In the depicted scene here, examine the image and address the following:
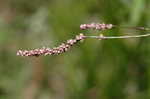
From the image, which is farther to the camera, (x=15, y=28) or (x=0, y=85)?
(x=15, y=28)

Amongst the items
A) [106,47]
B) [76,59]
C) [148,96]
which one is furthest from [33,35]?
[148,96]

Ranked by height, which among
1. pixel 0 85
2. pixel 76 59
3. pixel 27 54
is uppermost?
pixel 27 54

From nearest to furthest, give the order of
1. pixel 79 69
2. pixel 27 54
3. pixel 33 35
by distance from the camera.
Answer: pixel 27 54 < pixel 79 69 < pixel 33 35

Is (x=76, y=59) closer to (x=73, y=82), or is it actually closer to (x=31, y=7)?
(x=73, y=82)

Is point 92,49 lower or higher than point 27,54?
lower

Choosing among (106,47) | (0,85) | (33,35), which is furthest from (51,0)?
(106,47)

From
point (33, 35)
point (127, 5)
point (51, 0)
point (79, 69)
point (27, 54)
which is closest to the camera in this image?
point (27, 54)
